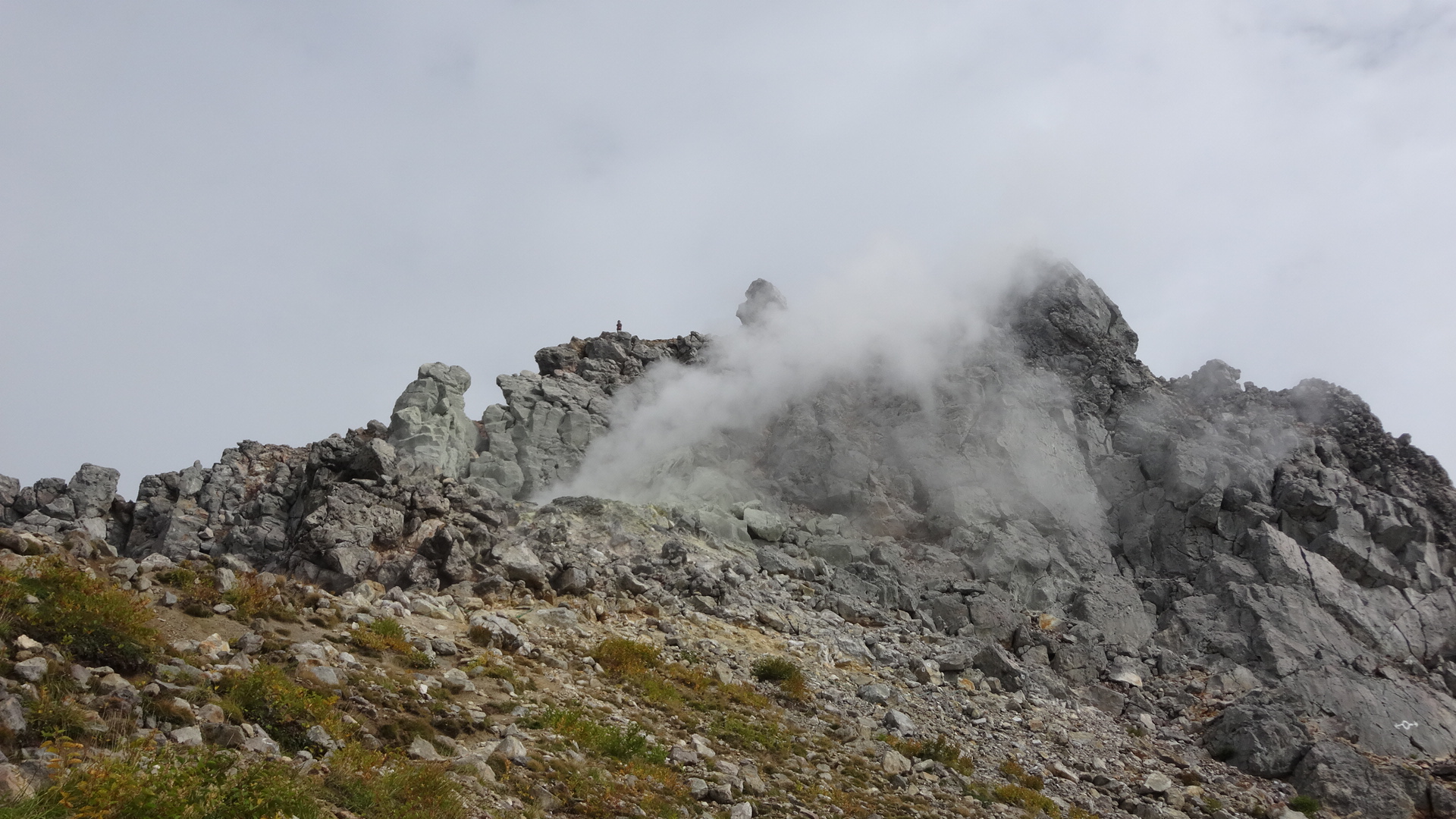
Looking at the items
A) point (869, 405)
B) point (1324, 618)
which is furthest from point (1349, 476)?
point (869, 405)

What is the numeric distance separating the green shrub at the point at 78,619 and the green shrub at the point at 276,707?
43.0 inches

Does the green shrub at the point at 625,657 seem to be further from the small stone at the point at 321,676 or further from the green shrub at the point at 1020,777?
the green shrub at the point at 1020,777

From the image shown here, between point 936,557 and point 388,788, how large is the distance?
1017 inches

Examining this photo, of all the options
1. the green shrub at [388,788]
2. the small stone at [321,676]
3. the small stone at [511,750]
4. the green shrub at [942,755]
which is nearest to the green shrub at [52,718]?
the green shrub at [388,788]

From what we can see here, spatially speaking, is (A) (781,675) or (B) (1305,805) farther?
(A) (781,675)

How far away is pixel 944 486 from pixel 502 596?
63.6 feet

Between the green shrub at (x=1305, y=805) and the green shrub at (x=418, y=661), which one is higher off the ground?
the green shrub at (x=1305, y=805)

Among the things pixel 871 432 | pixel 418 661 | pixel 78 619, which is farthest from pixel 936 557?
pixel 78 619

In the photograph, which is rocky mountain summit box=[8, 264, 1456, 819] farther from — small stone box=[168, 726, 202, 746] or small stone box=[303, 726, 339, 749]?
small stone box=[168, 726, 202, 746]

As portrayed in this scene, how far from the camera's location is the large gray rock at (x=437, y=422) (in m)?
33.8

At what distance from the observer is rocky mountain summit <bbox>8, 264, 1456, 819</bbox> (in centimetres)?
1880

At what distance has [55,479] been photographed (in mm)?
31531

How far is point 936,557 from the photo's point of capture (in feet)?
106

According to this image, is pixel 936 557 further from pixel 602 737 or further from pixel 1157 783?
pixel 602 737
